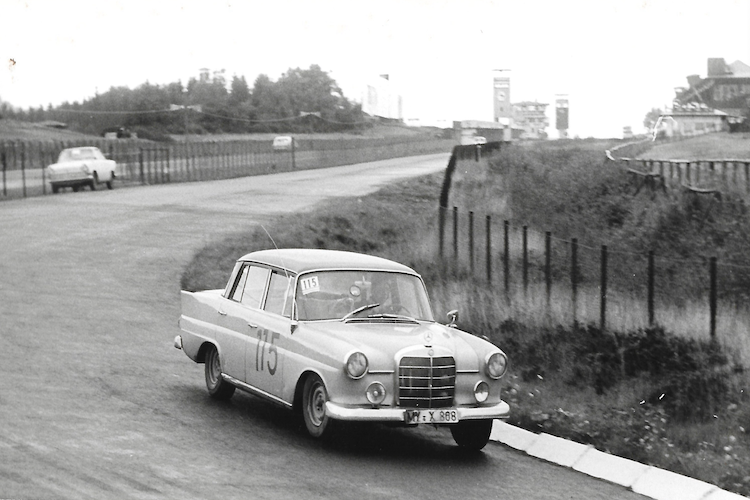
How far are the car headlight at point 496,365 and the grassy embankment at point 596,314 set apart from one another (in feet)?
3.83

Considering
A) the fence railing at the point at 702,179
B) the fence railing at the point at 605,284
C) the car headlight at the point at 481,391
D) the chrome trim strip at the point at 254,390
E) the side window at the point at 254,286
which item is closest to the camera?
the car headlight at the point at 481,391

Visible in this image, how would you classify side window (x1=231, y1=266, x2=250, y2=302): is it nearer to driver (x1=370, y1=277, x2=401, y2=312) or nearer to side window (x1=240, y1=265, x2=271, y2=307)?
side window (x1=240, y1=265, x2=271, y2=307)

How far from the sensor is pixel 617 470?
9320 millimetres

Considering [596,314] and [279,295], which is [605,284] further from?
[279,295]

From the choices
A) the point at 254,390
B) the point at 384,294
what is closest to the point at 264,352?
the point at 254,390

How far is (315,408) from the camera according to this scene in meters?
9.76

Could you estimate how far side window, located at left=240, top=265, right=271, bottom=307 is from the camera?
436 inches

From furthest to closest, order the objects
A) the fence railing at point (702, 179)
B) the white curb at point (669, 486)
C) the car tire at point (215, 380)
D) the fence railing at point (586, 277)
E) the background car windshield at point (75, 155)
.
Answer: the background car windshield at point (75, 155)
the fence railing at point (702, 179)
the fence railing at point (586, 277)
the car tire at point (215, 380)
the white curb at point (669, 486)

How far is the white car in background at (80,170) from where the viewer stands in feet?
136

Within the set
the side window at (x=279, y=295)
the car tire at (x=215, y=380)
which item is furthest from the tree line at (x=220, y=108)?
the side window at (x=279, y=295)

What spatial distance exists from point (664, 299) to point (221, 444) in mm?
8990

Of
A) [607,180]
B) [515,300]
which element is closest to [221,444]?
[515,300]

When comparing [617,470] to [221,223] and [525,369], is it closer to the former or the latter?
[525,369]

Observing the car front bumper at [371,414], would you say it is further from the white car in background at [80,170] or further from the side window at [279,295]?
the white car in background at [80,170]
